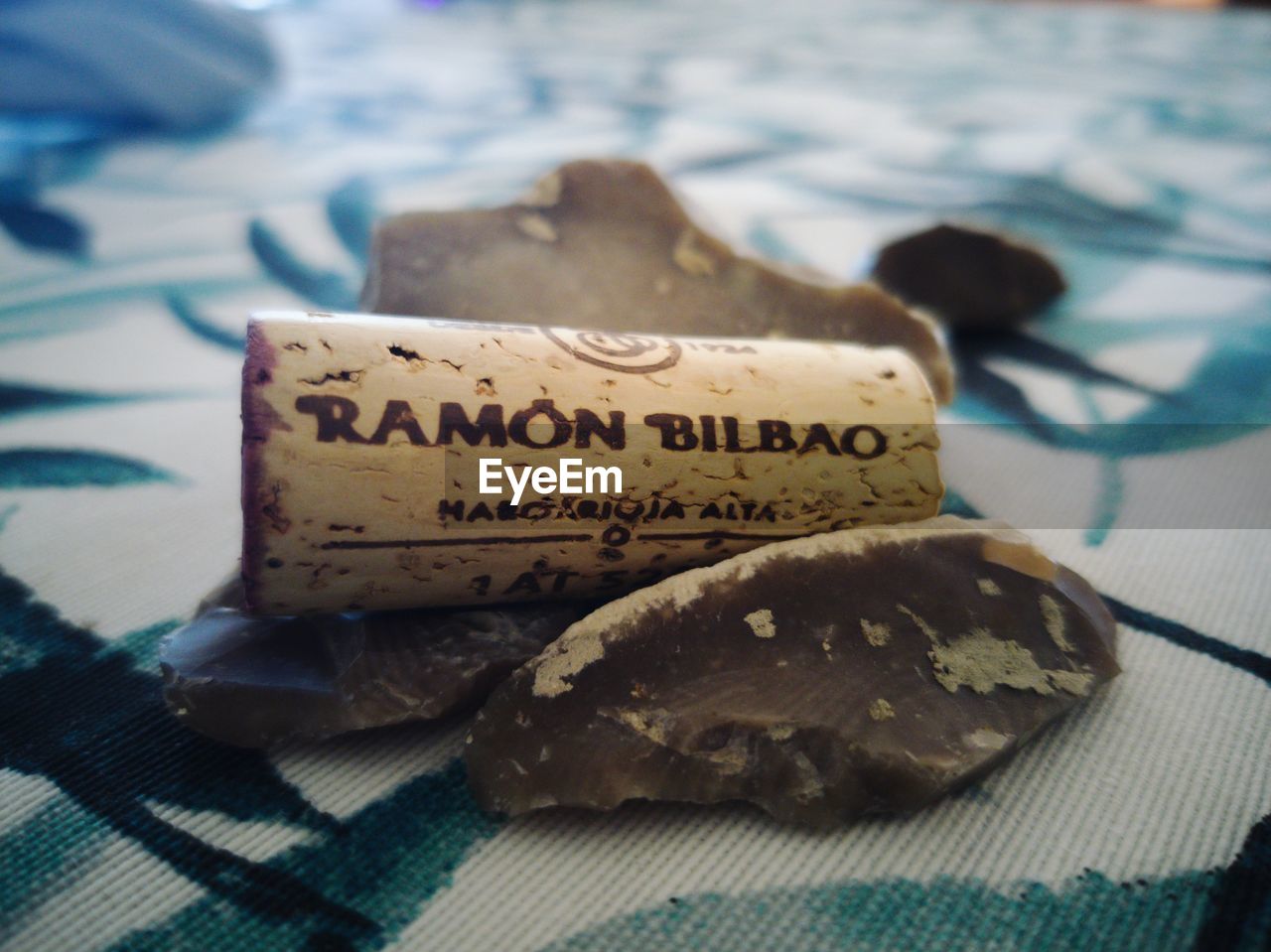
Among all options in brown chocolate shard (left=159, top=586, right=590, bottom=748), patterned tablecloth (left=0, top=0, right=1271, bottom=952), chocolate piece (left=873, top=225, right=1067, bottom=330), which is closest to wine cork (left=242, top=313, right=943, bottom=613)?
brown chocolate shard (left=159, top=586, right=590, bottom=748)

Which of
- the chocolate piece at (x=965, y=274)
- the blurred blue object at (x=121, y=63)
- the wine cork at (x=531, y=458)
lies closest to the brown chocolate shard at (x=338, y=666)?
the wine cork at (x=531, y=458)

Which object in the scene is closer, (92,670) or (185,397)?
(92,670)

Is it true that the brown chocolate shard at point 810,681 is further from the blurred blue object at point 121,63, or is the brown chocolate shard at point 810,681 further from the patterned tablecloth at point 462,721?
the blurred blue object at point 121,63

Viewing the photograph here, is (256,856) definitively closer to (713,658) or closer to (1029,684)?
(713,658)

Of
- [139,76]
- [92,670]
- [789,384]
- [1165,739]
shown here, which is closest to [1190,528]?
[1165,739]

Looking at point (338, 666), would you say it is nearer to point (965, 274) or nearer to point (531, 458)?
point (531, 458)

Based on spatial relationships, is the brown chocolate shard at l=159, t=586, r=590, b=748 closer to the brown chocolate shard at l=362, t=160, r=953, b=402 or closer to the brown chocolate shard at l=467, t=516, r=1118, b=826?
the brown chocolate shard at l=467, t=516, r=1118, b=826

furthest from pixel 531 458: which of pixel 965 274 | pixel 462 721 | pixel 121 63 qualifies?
pixel 121 63
